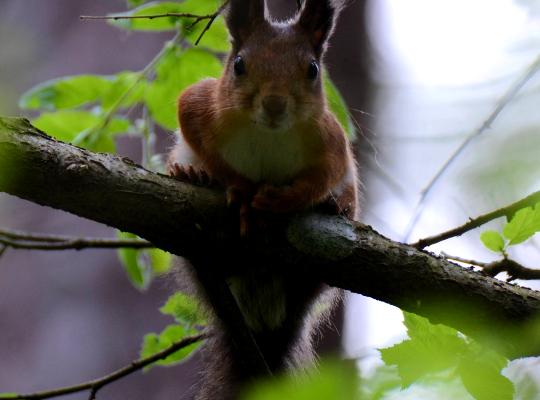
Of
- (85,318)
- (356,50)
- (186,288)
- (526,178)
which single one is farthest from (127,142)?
(526,178)

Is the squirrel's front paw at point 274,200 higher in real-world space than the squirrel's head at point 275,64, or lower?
lower

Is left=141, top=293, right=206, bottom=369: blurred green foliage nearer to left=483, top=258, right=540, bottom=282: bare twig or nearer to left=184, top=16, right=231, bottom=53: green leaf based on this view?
A: left=184, top=16, right=231, bottom=53: green leaf

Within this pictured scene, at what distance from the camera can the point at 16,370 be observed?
3758 mm

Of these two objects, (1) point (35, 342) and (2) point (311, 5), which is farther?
(1) point (35, 342)

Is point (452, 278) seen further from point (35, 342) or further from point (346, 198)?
point (35, 342)

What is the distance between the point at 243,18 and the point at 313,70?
284 millimetres

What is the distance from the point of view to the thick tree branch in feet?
4.66

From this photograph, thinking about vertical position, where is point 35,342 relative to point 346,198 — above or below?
above

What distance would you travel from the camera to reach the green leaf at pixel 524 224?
1448 mm

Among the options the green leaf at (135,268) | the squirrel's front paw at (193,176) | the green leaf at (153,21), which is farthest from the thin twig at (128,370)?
the green leaf at (153,21)

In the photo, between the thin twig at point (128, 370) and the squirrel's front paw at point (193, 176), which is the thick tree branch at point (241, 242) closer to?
the squirrel's front paw at point (193, 176)

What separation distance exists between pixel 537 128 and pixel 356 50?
Answer: 3.03 m

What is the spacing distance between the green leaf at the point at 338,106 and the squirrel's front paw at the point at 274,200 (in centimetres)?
26

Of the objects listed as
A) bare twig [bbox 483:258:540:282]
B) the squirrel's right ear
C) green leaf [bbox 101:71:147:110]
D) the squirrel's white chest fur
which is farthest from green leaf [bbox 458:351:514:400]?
the squirrel's right ear
